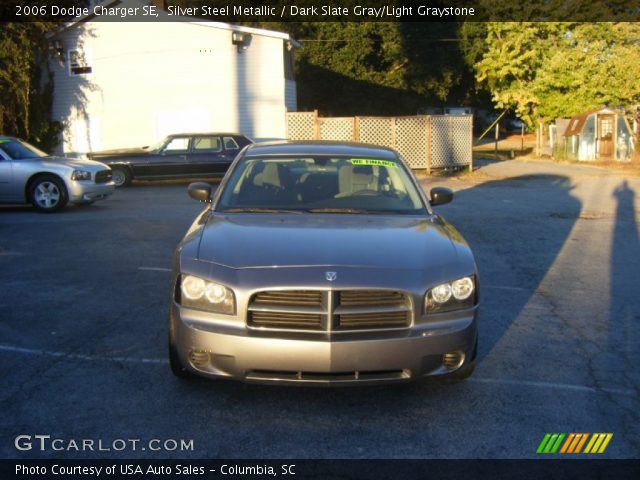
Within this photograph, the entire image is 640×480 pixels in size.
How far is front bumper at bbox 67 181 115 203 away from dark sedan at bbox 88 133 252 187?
595cm

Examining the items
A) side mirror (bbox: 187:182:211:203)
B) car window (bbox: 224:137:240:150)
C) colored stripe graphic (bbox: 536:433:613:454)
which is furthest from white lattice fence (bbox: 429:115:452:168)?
colored stripe graphic (bbox: 536:433:613:454)

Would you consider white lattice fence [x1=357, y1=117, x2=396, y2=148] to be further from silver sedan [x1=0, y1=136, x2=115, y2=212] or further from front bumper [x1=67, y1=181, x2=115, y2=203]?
silver sedan [x1=0, y1=136, x2=115, y2=212]

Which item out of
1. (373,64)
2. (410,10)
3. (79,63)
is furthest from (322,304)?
(410,10)

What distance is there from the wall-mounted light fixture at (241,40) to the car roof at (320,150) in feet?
62.8

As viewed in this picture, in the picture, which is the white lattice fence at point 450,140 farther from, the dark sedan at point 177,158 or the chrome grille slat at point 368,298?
the chrome grille slat at point 368,298

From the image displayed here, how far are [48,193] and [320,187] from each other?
9726 mm

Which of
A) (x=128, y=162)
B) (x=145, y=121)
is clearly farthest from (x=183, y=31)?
(x=128, y=162)

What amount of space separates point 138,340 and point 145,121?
2099cm

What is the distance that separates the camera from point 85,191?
46.5 feet

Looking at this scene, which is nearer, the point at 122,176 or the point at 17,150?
the point at 17,150

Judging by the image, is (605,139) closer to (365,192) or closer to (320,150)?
(320,150)

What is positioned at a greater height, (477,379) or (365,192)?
(365,192)

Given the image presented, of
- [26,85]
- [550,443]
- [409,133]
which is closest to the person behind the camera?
[550,443]
